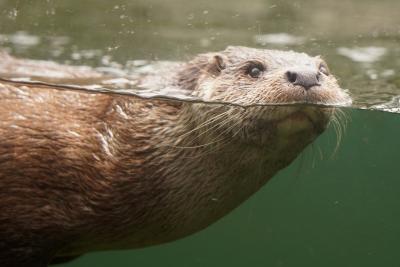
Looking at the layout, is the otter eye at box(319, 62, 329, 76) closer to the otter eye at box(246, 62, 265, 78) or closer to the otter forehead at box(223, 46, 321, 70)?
the otter forehead at box(223, 46, 321, 70)

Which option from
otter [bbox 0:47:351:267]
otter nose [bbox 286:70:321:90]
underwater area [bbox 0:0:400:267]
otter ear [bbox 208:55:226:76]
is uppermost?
underwater area [bbox 0:0:400:267]

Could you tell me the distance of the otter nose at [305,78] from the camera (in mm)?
3820

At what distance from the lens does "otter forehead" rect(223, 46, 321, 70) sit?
3881 mm

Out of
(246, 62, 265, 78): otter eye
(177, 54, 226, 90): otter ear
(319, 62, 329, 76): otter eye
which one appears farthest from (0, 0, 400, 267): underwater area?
(246, 62, 265, 78): otter eye

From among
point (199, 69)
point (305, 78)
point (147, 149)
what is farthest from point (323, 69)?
point (147, 149)

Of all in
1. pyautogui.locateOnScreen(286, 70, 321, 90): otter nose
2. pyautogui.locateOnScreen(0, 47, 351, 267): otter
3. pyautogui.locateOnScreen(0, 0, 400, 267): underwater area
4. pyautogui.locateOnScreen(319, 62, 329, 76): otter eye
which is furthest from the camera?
pyautogui.locateOnScreen(0, 47, 351, 267): otter

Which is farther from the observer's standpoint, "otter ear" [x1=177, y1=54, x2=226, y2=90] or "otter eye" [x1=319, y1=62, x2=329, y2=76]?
"otter ear" [x1=177, y1=54, x2=226, y2=90]

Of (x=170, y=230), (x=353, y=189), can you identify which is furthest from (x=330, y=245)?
(x=170, y=230)

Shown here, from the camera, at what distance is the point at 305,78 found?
12.6 ft

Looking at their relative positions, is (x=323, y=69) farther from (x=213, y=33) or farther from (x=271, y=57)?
(x=213, y=33)

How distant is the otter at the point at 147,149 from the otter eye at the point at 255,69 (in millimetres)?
10

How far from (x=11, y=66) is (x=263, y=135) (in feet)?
5.70

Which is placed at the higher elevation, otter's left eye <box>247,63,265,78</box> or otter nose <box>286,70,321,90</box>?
otter's left eye <box>247,63,265,78</box>

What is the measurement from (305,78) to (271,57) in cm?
32
